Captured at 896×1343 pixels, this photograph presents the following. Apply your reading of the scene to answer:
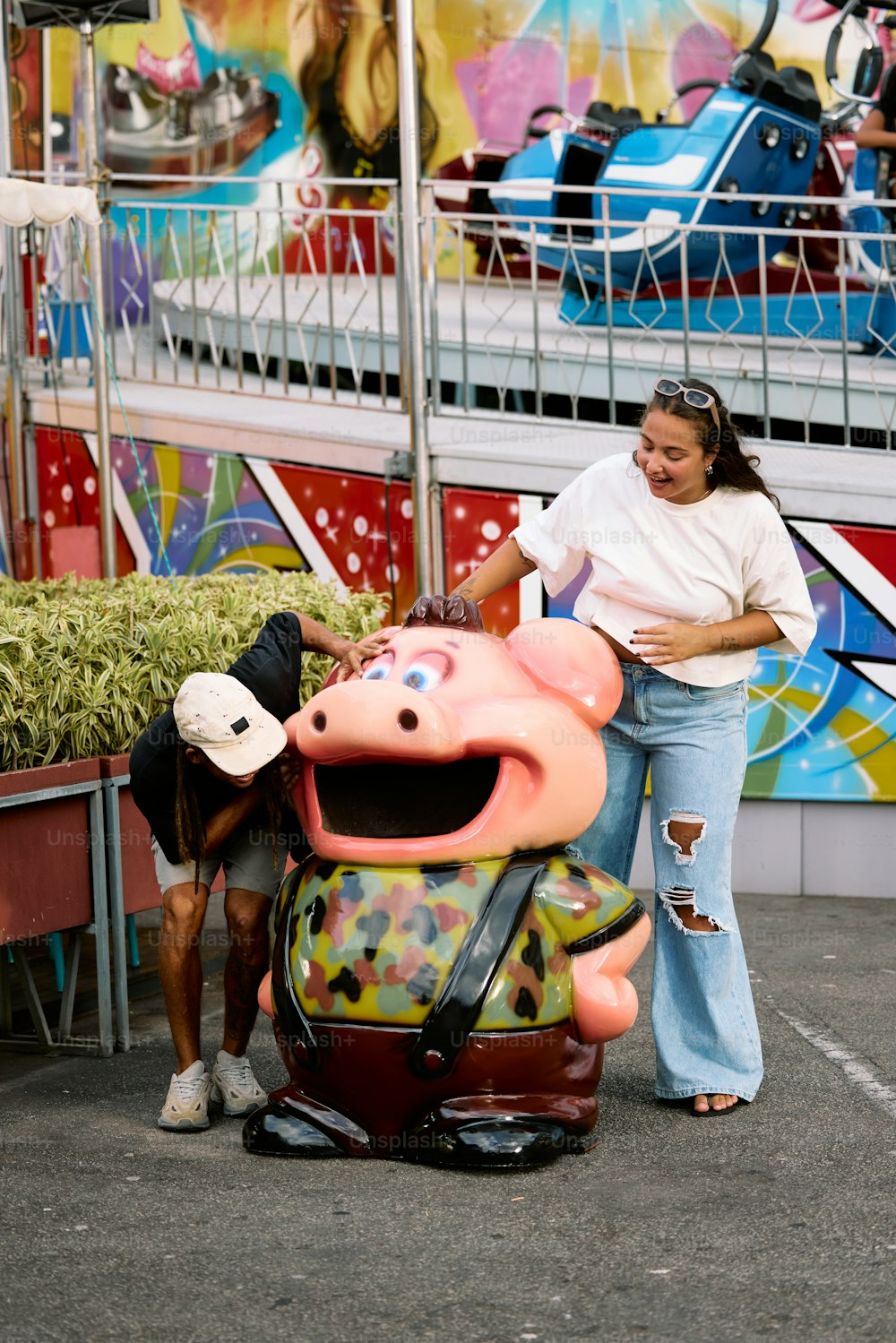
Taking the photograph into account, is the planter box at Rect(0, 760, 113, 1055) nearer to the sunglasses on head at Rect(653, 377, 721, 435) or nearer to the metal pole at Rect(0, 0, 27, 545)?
the sunglasses on head at Rect(653, 377, 721, 435)

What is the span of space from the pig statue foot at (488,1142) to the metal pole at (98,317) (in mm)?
3688

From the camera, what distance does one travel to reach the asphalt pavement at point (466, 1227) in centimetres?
296

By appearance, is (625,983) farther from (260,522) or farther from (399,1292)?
(260,522)

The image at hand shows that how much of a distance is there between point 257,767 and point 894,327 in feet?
17.4

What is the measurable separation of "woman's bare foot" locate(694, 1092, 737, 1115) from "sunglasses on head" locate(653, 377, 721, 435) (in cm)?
162

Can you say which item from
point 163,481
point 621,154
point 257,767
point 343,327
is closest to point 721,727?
point 257,767

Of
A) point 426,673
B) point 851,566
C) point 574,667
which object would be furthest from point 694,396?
point 851,566

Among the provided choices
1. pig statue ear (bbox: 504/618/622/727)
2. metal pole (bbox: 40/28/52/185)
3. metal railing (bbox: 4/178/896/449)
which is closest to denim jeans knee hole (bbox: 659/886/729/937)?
pig statue ear (bbox: 504/618/622/727)

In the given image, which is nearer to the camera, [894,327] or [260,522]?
[260,522]

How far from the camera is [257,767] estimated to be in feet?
12.3

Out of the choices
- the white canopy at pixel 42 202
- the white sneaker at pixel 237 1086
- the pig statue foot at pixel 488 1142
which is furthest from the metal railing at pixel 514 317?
the pig statue foot at pixel 488 1142

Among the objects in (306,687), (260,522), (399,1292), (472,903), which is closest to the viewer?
(399,1292)

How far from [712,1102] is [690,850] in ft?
2.08

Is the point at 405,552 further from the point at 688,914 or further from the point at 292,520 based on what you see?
the point at 688,914
